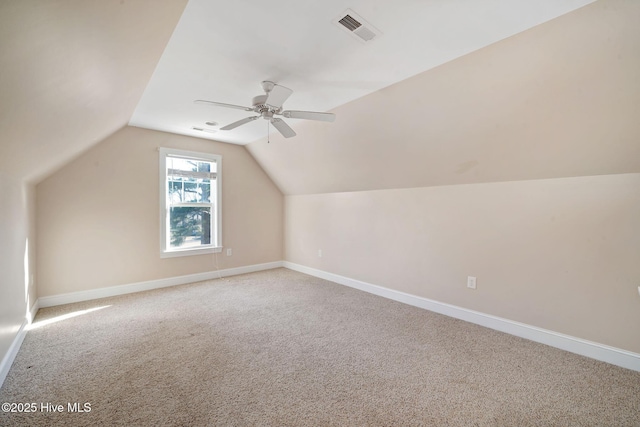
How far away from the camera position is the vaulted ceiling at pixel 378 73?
147 cm

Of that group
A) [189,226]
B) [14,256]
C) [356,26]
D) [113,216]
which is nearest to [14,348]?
[14,256]

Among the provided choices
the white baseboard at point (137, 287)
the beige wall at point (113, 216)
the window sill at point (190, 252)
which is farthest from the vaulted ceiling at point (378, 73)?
the window sill at point (190, 252)

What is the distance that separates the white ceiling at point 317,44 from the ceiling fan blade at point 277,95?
25 cm

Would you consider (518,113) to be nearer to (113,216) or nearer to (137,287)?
(113,216)

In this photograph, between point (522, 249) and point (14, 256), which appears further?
point (522, 249)

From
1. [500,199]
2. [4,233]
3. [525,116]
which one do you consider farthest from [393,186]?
[4,233]

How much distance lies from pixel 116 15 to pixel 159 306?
3.26 meters

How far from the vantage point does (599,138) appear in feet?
7.01

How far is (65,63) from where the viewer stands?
145 centimetres

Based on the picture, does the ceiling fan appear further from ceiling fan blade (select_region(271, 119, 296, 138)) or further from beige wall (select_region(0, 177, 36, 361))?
beige wall (select_region(0, 177, 36, 361))

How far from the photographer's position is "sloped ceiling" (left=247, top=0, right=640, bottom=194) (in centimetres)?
174

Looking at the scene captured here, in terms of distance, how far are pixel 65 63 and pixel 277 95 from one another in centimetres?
131

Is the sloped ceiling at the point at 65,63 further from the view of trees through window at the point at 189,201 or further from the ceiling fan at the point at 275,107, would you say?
the view of trees through window at the point at 189,201

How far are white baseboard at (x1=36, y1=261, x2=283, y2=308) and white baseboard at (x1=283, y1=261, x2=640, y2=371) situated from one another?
2.42m
